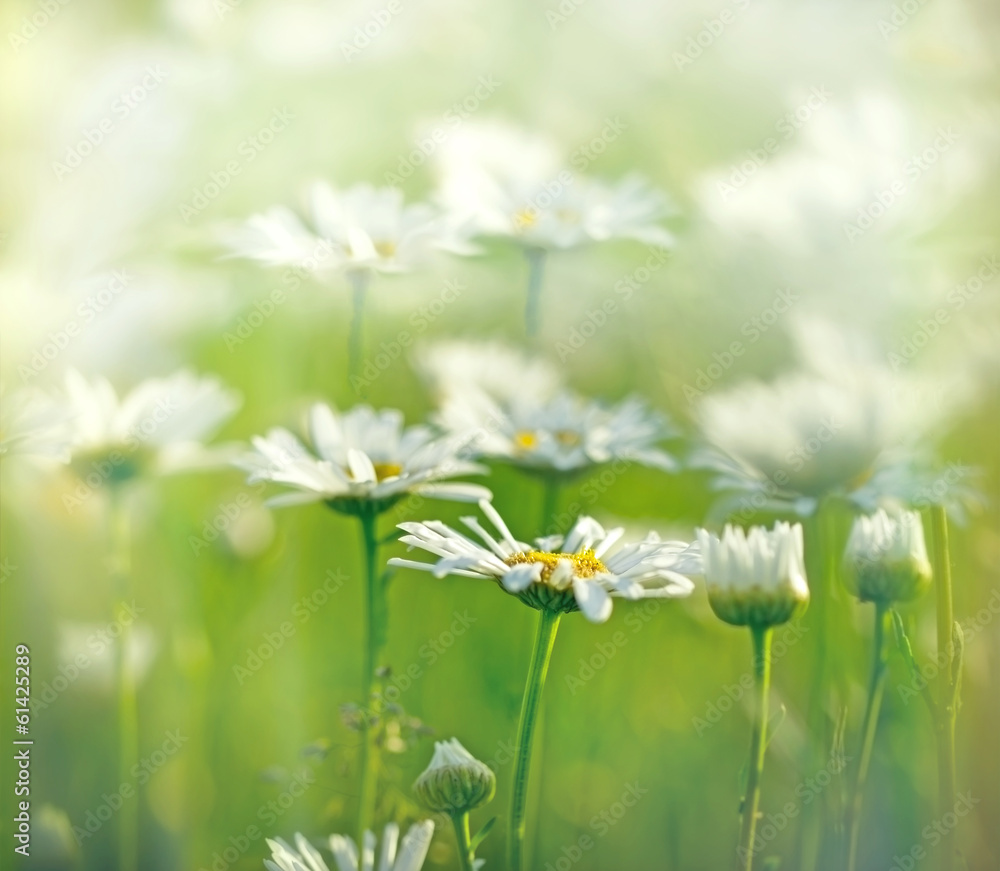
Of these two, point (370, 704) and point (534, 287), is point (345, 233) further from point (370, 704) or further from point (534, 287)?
A: point (370, 704)

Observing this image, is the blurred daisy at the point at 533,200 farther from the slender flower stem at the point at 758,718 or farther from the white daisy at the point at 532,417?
the slender flower stem at the point at 758,718

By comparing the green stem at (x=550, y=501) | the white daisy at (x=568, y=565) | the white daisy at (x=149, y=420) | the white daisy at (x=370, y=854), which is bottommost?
the white daisy at (x=370, y=854)

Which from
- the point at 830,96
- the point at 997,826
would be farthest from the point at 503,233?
the point at 997,826

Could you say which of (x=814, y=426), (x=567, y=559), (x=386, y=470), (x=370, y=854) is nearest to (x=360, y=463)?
(x=386, y=470)

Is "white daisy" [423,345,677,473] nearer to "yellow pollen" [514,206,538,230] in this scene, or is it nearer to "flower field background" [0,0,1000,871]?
"flower field background" [0,0,1000,871]

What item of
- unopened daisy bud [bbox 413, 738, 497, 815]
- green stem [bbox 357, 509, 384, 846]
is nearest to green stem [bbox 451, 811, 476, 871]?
unopened daisy bud [bbox 413, 738, 497, 815]

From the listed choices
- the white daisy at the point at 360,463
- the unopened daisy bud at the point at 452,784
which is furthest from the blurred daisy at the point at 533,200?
the unopened daisy bud at the point at 452,784

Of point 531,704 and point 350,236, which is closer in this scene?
point 531,704

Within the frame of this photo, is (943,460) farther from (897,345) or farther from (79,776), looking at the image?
(79,776)
